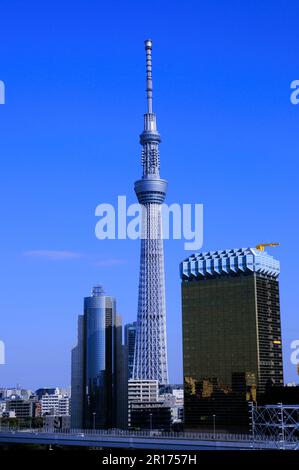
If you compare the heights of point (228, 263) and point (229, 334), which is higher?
point (228, 263)

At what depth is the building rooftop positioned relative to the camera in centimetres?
16918

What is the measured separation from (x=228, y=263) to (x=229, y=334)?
16764 millimetres

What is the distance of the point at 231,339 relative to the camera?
169125mm

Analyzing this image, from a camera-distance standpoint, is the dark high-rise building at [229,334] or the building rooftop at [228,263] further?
the building rooftop at [228,263]

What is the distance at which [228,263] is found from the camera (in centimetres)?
17238

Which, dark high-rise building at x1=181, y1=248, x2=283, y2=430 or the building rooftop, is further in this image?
the building rooftop

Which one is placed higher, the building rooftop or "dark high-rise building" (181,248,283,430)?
the building rooftop

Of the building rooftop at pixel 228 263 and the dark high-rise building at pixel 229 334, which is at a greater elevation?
the building rooftop at pixel 228 263

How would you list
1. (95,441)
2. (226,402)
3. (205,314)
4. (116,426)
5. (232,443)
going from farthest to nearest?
(116,426) < (205,314) < (226,402) < (95,441) < (232,443)

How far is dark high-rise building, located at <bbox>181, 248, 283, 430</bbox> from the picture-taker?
160 meters

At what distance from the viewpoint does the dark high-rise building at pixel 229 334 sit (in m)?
160

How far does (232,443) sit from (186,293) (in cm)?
8132

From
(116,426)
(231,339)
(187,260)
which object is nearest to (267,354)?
(231,339)
